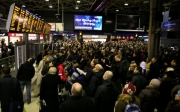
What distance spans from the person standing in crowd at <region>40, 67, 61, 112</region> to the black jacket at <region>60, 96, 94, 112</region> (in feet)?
5.48

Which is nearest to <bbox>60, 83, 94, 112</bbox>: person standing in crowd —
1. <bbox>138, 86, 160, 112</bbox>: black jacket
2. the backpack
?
the backpack

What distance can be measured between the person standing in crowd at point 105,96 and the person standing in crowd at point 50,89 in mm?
Result: 1322

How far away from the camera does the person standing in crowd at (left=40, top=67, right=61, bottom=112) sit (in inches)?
180

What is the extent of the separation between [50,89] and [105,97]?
1547mm

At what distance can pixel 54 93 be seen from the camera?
471 cm

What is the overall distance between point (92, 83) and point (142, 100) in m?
1.31

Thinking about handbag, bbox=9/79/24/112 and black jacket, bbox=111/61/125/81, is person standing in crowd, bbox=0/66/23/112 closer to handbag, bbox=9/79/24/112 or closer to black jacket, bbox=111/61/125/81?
handbag, bbox=9/79/24/112

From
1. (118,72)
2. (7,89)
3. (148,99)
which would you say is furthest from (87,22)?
(148,99)

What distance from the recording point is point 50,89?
182 inches

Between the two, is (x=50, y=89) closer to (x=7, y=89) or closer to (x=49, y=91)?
(x=49, y=91)

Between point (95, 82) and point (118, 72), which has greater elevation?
point (95, 82)

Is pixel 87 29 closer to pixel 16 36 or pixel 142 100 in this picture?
pixel 16 36

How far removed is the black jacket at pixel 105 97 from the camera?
3.79 metres

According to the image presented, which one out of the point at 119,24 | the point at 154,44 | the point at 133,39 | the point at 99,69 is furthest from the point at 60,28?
the point at 99,69
